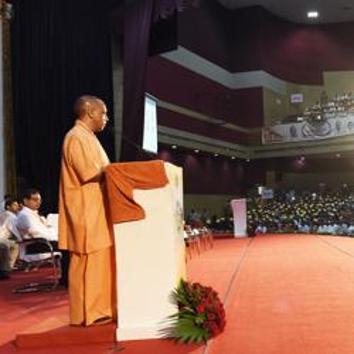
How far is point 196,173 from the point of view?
19141 mm

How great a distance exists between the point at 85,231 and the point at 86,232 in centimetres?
1

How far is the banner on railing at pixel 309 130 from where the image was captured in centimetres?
2028

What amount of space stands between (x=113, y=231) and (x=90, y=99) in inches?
34.7

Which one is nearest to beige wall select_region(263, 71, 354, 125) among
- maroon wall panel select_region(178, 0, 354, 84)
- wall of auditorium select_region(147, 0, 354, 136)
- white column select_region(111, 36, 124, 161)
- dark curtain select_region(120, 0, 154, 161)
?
wall of auditorium select_region(147, 0, 354, 136)

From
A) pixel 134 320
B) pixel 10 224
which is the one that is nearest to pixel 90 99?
pixel 134 320

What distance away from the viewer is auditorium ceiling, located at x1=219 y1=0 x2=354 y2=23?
849 inches

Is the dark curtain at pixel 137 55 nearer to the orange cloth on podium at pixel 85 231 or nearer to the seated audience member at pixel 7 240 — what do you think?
the seated audience member at pixel 7 240

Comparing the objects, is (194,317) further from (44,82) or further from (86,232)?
(44,82)

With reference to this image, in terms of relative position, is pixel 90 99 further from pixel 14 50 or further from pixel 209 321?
pixel 14 50

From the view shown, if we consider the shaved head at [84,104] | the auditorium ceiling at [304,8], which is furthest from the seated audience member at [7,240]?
the auditorium ceiling at [304,8]

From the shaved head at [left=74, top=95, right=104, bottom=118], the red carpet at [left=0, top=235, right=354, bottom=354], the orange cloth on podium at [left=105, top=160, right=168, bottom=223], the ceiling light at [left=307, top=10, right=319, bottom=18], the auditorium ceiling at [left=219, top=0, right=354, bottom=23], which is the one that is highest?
the auditorium ceiling at [left=219, top=0, right=354, bottom=23]

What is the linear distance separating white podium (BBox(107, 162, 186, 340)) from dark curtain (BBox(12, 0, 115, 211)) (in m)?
6.64

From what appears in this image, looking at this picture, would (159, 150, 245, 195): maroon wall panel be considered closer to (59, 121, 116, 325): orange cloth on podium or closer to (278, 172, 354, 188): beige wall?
(278, 172, 354, 188): beige wall

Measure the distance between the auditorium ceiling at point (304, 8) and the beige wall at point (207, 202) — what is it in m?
6.91
